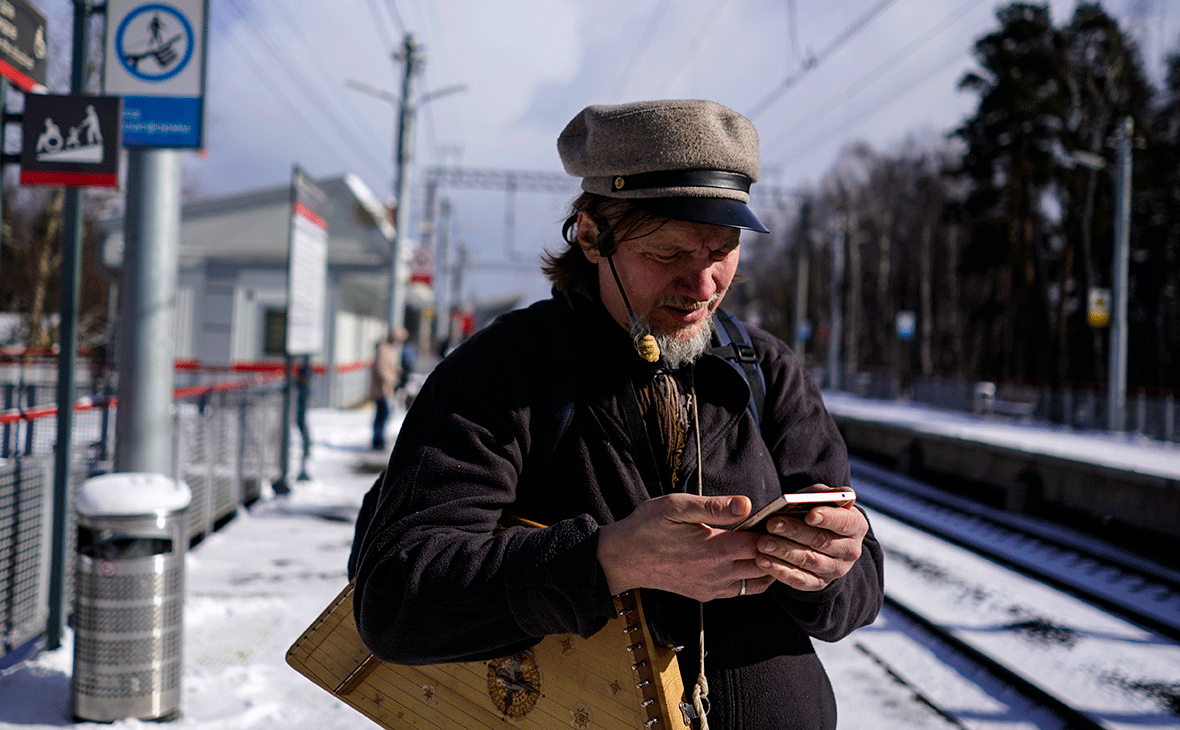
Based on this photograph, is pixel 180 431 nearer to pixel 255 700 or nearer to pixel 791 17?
pixel 255 700

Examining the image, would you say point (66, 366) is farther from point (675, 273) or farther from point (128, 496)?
point (675, 273)

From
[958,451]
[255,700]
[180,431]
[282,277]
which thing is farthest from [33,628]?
[282,277]

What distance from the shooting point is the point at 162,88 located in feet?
16.2

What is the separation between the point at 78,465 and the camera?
586cm

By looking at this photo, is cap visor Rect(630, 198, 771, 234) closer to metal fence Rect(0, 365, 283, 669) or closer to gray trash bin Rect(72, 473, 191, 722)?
gray trash bin Rect(72, 473, 191, 722)

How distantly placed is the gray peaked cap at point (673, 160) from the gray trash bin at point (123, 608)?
332 centimetres

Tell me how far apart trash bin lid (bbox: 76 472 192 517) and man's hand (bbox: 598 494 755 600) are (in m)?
3.38

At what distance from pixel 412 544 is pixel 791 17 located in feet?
44.8

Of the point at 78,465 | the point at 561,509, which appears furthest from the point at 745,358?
the point at 78,465

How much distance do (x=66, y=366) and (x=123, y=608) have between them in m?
1.53

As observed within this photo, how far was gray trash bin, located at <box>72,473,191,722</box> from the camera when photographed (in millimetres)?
3990

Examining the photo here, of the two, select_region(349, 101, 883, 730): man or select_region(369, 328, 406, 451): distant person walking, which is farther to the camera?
select_region(369, 328, 406, 451): distant person walking

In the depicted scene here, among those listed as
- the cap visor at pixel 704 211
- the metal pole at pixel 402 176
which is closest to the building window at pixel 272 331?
the metal pole at pixel 402 176

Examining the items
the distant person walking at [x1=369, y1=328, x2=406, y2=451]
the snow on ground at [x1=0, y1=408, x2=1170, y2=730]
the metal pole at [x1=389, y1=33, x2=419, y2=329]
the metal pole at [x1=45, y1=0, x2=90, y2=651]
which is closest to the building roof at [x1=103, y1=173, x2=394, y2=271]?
the metal pole at [x1=389, y1=33, x2=419, y2=329]
